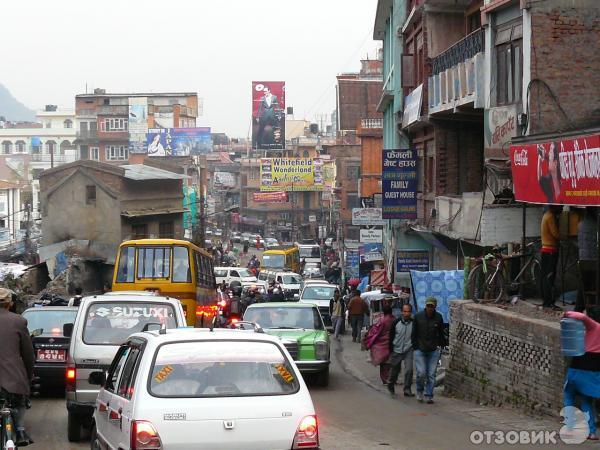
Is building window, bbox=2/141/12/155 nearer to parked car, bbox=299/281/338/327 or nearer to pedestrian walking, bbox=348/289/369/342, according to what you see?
parked car, bbox=299/281/338/327

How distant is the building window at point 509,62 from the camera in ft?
72.8

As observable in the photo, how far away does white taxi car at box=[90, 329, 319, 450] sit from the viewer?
26.0 ft

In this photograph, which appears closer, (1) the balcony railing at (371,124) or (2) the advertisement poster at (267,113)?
(1) the balcony railing at (371,124)

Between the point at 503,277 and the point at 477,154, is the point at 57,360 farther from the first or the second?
the point at 477,154

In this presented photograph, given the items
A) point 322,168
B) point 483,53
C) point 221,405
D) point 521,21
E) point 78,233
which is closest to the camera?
point 221,405

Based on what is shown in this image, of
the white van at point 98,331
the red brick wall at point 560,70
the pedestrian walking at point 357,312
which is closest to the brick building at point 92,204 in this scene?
the pedestrian walking at point 357,312

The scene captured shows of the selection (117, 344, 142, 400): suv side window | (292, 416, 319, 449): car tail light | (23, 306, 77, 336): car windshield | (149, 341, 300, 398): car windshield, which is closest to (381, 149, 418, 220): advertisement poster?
(23, 306, 77, 336): car windshield

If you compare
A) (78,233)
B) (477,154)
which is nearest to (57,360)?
(477,154)

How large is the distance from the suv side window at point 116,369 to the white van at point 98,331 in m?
2.75

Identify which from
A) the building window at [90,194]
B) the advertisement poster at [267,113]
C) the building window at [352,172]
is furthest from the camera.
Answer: the advertisement poster at [267,113]

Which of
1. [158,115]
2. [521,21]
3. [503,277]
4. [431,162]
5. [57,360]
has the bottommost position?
[57,360]

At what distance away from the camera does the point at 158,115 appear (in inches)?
5300

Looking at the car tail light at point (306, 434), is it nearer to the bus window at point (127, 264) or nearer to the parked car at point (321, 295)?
the bus window at point (127, 264)

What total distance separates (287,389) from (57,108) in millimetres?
161312
